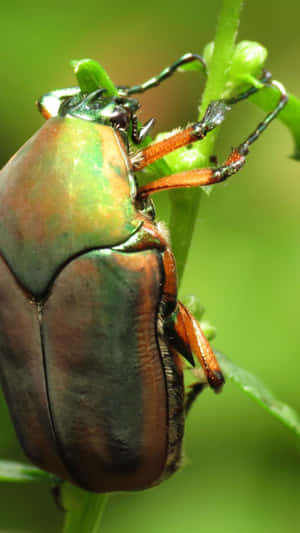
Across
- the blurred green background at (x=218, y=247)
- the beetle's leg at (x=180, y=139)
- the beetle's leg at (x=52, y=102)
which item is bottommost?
the blurred green background at (x=218, y=247)

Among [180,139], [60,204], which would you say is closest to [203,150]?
[180,139]

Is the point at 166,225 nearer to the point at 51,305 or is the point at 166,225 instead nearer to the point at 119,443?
the point at 51,305

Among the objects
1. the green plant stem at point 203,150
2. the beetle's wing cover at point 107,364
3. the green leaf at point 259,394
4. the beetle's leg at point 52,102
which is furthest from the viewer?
the beetle's leg at point 52,102

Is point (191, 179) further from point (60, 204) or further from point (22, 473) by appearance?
point (22, 473)

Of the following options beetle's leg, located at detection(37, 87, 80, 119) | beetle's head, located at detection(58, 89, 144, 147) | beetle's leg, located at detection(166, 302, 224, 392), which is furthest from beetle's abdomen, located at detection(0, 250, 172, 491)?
beetle's leg, located at detection(37, 87, 80, 119)

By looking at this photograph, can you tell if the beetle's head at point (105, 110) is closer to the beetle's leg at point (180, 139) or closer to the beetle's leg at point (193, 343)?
the beetle's leg at point (180, 139)

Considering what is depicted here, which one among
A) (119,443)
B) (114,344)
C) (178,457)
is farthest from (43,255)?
(178,457)

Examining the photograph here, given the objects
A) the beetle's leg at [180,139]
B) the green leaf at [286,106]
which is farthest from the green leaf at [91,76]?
the green leaf at [286,106]
